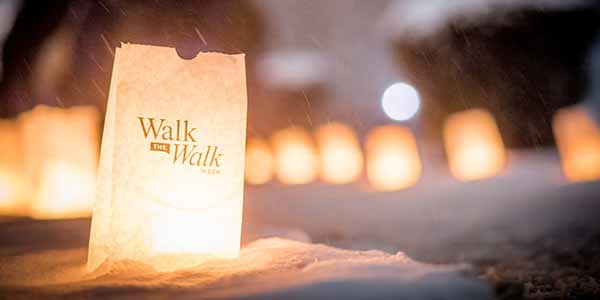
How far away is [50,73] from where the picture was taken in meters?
6.59

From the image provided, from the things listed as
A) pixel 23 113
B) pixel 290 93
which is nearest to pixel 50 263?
pixel 23 113

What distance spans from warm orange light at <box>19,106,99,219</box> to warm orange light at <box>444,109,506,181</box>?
567 cm

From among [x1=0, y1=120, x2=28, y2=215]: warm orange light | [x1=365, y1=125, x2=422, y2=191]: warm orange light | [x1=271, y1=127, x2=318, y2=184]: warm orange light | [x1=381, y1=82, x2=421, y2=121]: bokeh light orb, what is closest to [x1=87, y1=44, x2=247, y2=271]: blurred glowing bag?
[x1=0, y1=120, x2=28, y2=215]: warm orange light

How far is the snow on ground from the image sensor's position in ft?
5.94

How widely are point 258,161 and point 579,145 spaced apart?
7177 millimetres

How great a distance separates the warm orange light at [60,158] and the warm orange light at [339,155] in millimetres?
4959

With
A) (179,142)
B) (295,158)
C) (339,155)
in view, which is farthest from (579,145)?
(179,142)

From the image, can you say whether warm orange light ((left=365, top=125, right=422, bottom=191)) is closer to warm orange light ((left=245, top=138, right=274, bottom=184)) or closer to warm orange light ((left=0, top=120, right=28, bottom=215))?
warm orange light ((left=245, top=138, right=274, bottom=184))

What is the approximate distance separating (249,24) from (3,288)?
7.57 m

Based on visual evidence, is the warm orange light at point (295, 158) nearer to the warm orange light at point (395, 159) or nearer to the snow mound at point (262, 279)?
the warm orange light at point (395, 159)

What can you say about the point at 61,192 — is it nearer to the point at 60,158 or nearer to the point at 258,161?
the point at 60,158

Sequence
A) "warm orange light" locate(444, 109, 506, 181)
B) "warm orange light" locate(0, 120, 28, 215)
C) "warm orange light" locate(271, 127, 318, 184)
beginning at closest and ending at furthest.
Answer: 1. "warm orange light" locate(0, 120, 28, 215)
2. "warm orange light" locate(444, 109, 506, 181)
3. "warm orange light" locate(271, 127, 318, 184)

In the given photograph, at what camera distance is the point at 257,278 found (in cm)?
208

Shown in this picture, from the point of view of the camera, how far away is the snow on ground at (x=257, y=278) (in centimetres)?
181
